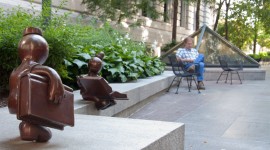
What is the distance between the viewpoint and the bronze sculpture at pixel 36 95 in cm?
256

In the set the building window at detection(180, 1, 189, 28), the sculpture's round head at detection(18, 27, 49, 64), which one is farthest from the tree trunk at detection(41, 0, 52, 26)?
the building window at detection(180, 1, 189, 28)

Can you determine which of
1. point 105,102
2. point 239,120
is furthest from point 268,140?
point 105,102

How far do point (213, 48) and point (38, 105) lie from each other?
14.3 m

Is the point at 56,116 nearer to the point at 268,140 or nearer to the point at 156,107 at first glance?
the point at 268,140

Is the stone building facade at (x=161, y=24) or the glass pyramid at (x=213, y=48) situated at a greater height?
the stone building facade at (x=161, y=24)

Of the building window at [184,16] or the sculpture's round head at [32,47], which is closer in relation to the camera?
the sculpture's round head at [32,47]

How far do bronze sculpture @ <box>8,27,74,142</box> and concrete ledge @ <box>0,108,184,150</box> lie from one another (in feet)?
0.49

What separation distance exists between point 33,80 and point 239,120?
4.94m

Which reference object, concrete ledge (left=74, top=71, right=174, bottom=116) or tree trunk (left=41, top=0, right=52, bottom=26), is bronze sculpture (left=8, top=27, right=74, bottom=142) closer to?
concrete ledge (left=74, top=71, right=174, bottom=116)

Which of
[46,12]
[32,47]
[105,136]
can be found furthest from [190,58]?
[32,47]

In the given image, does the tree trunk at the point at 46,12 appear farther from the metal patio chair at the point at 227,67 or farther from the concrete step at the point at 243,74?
the metal patio chair at the point at 227,67

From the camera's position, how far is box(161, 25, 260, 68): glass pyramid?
1609 centimetres

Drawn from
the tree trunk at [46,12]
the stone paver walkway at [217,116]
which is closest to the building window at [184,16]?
the stone paver walkway at [217,116]

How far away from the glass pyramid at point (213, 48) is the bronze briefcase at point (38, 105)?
13.1 meters
